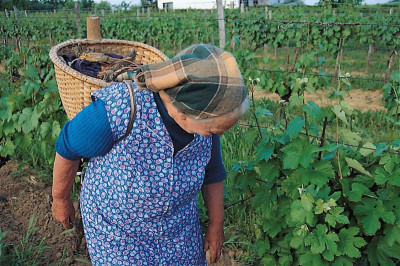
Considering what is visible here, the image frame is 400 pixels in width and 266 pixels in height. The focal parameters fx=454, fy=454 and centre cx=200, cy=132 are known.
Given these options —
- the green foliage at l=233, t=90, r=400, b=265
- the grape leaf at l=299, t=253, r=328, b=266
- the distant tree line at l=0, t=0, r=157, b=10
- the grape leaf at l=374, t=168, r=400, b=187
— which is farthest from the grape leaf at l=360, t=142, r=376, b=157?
the distant tree line at l=0, t=0, r=157, b=10

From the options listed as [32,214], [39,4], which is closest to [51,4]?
[39,4]

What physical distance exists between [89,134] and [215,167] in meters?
0.57

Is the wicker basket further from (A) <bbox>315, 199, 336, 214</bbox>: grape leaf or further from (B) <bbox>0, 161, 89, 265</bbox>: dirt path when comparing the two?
(B) <bbox>0, 161, 89, 265</bbox>: dirt path

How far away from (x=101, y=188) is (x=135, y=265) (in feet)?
1.09

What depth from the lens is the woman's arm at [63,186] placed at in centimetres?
159

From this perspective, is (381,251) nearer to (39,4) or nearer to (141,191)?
(141,191)

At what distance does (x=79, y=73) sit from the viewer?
2.00 m

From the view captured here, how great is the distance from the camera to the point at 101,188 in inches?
63.3

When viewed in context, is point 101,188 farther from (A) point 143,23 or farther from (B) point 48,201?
(A) point 143,23

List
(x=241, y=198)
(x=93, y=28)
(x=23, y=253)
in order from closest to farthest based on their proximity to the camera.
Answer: (x=93, y=28) → (x=23, y=253) → (x=241, y=198)

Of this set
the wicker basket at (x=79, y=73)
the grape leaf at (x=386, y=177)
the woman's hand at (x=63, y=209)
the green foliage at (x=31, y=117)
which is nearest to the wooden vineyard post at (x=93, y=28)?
the wicker basket at (x=79, y=73)

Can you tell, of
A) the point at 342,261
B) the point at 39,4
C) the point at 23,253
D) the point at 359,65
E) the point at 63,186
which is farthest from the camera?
the point at 39,4

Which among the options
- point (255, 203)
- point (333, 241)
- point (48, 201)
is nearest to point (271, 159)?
point (255, 203)

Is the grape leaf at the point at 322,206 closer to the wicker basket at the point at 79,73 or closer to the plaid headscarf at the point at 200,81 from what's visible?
the plaid headscarf at the point at 200,81
